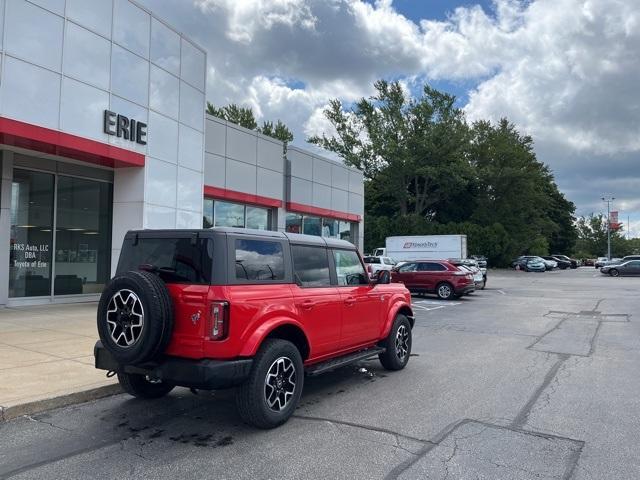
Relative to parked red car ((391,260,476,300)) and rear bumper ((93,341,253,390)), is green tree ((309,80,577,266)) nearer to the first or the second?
parked red car ((391,260,476,300))

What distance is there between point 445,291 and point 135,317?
17.0m

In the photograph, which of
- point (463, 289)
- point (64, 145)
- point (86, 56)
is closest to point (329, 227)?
point (463, 289)

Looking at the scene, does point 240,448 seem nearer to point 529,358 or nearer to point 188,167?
point 529,358

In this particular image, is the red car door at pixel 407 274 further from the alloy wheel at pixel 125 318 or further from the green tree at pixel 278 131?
the green tree at pixel 278 131

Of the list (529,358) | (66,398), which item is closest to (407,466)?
(66,398)

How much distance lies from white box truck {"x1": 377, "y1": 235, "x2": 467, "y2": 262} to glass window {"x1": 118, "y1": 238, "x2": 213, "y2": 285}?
3133 centimetres

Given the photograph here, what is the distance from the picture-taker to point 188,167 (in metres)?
15.9

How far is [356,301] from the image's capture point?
21.6 ft

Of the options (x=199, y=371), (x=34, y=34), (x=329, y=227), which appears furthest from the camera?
(x=329, y=227)

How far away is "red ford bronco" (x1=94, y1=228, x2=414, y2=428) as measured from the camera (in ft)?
15.3

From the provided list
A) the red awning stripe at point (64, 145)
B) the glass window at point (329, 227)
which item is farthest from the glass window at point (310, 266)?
the glass window at point (329, 227)

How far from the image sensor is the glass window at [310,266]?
5.82 metres

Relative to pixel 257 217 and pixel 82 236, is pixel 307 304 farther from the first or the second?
pixel 257 217

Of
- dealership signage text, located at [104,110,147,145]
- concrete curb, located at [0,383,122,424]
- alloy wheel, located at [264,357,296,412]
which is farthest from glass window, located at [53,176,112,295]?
alloy wheel, located at [264,357,296,412]
